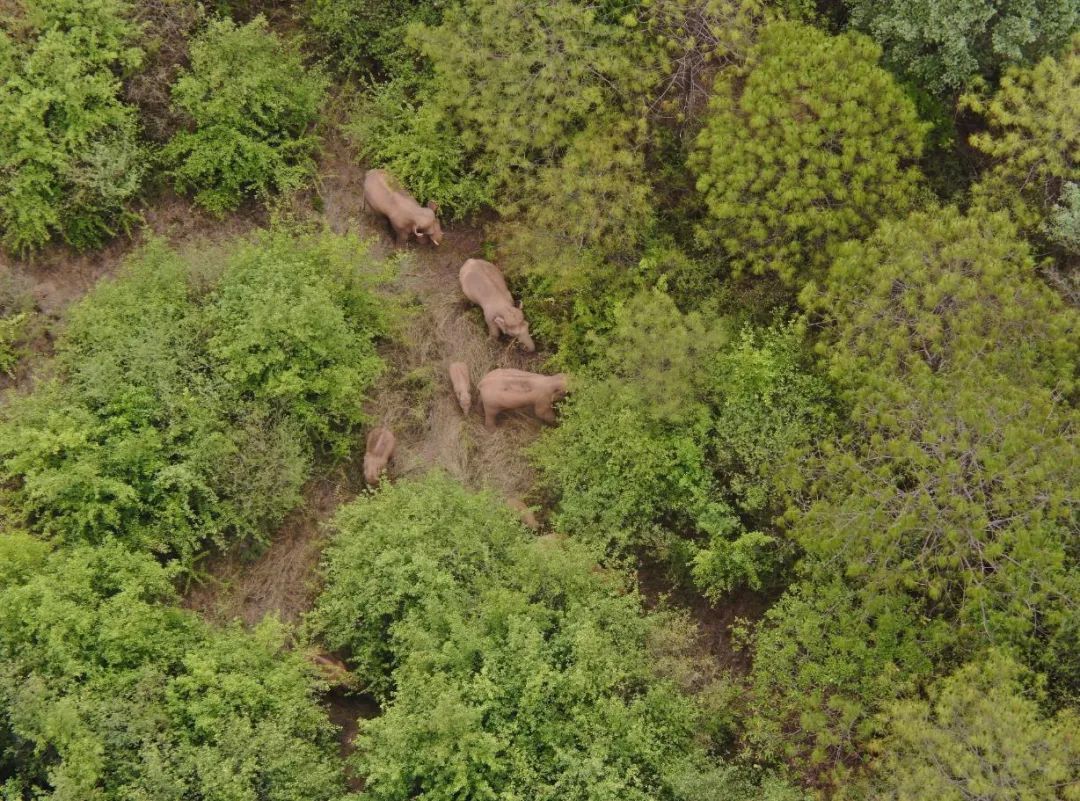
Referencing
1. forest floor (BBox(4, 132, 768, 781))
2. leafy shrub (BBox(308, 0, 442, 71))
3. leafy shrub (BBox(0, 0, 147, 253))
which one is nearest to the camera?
forest floor (BBox(4, 132, 768, 781))

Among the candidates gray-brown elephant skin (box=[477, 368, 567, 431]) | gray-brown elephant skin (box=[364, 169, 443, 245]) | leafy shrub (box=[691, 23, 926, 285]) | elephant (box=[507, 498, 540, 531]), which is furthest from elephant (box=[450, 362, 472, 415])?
leafy shrub (box=[691, 23, 926, 285])

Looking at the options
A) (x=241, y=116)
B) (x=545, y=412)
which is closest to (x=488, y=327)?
(x=545, y=412)

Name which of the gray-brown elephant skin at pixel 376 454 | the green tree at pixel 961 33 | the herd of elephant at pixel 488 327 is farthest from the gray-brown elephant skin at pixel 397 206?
the green tree at pixel 961 33

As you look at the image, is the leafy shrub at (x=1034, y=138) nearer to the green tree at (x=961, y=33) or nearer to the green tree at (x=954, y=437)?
the green tree at (x=961, y=33)

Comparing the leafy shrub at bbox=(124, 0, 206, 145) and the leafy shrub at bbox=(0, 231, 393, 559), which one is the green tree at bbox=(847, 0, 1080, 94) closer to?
the leafy shrub at bbox=(0, 231, 393, 559)

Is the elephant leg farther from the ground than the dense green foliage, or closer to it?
closer to it

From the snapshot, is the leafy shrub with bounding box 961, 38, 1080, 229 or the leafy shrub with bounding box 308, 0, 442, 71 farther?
the leafy shrub with bounding box 308, 0, 442, 71
